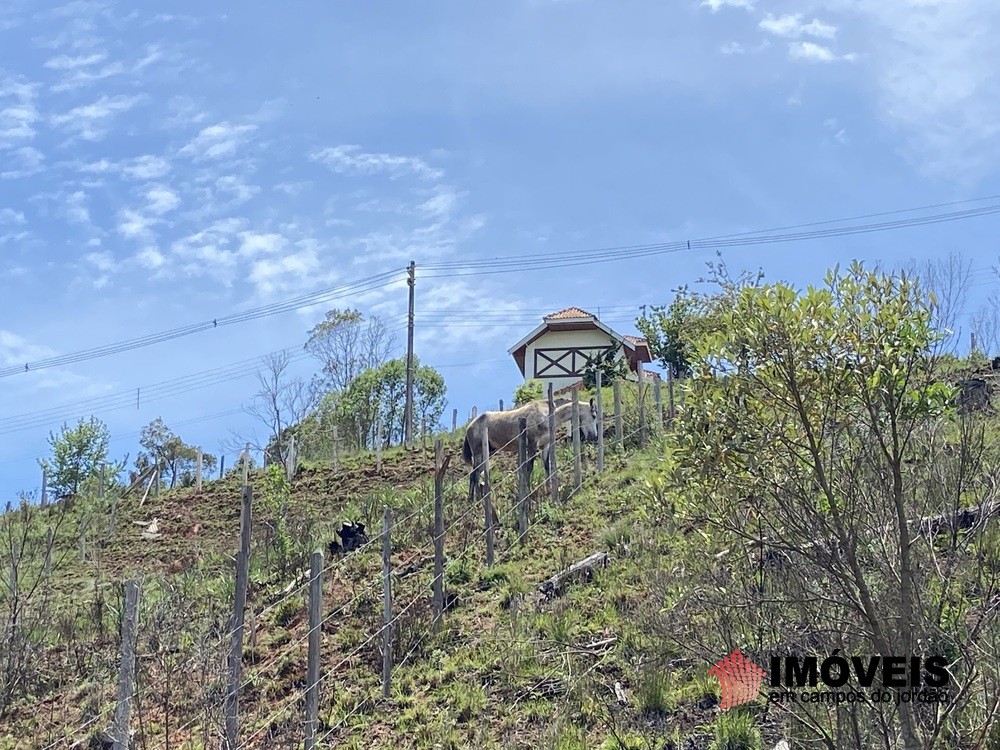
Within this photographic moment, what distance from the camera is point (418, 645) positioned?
12711 mm

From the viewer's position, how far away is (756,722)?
9344 mm

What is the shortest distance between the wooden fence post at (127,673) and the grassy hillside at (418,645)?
32.1 inches

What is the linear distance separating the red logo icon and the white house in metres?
33.3

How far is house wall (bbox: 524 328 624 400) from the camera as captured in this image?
43.1 meters

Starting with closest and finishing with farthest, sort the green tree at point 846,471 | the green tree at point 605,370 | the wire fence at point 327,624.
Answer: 1. the green tree at point 846,471
2. the wire fence at point 327,624
3. the green tree at point 605,370

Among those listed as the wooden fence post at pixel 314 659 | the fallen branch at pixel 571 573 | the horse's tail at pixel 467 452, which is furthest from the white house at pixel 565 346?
the wooden fence post at pixel 314 659

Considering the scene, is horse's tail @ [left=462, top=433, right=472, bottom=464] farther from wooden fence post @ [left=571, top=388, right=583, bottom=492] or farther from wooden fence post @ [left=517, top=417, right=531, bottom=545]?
wooden fence post @ [left=571, top=388, right=583, bottom=492]

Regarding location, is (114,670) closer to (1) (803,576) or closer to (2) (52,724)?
(2) (52,724)

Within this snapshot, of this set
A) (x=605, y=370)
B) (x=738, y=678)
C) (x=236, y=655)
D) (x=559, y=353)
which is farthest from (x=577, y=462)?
(x=559, y=353)

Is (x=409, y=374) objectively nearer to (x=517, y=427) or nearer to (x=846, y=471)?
(x=517, y=427)

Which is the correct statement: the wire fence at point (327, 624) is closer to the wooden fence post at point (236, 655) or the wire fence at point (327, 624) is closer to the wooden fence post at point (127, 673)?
the wooden fence post at point (236, 655)

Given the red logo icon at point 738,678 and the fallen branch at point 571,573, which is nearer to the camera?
the red logo icon at point 738,678

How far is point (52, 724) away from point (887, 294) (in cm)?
1179

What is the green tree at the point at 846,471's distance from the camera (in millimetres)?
6441
